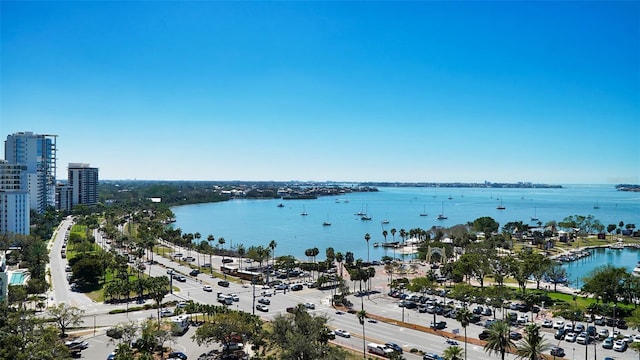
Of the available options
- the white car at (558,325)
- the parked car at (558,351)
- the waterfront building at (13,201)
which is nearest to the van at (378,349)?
the parked car at (558,351)

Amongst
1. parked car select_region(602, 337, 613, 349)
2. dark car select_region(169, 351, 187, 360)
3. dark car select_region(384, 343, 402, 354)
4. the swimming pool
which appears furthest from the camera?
the swimming pool

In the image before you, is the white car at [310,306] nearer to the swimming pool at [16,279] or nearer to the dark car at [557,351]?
the dark car at [557,351]

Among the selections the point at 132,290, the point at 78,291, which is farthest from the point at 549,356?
the point at 78,291

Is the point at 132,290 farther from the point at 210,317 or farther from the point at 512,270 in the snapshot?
the point at 512,270

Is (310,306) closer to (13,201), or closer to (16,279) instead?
(16,279)

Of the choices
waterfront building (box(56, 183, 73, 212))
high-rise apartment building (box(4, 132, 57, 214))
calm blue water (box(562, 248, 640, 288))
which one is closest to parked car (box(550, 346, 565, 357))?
calm blue water (box(562, 248, 640, 288))

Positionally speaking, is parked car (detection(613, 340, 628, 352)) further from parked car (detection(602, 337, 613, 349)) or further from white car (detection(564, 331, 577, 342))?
white car (detection(564, 331, 577, 342))

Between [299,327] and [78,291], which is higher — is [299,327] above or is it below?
above
